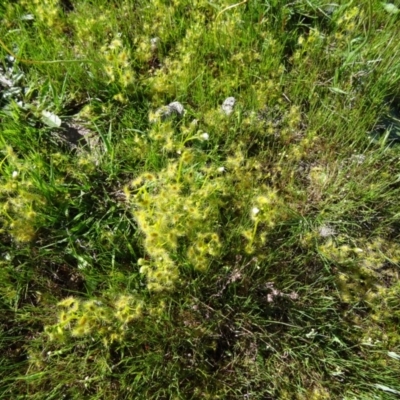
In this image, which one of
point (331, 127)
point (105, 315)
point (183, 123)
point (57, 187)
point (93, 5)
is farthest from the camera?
point (93, 5)

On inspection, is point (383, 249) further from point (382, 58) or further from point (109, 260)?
point (109, 260)

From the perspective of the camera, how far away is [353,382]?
1979mm

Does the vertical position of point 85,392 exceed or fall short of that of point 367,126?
it falls short

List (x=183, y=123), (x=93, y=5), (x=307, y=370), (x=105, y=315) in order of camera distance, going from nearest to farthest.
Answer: (x=105, y=315) < (x=307, y=370) < (x=183, y=123) < (x=93, y=5)

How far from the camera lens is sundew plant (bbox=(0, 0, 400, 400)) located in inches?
75.5

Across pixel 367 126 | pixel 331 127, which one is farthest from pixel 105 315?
pixel 367 126

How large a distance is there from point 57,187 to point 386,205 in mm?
1742

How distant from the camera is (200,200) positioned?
196cm

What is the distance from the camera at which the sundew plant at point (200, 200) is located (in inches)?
75.5

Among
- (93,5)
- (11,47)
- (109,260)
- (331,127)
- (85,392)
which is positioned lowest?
(85,392)

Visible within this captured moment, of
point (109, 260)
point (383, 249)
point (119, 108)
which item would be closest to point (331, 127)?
point (383, 249)

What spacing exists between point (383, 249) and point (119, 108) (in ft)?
5.35

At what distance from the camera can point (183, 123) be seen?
2.30m

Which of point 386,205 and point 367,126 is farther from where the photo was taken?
point 367,126
